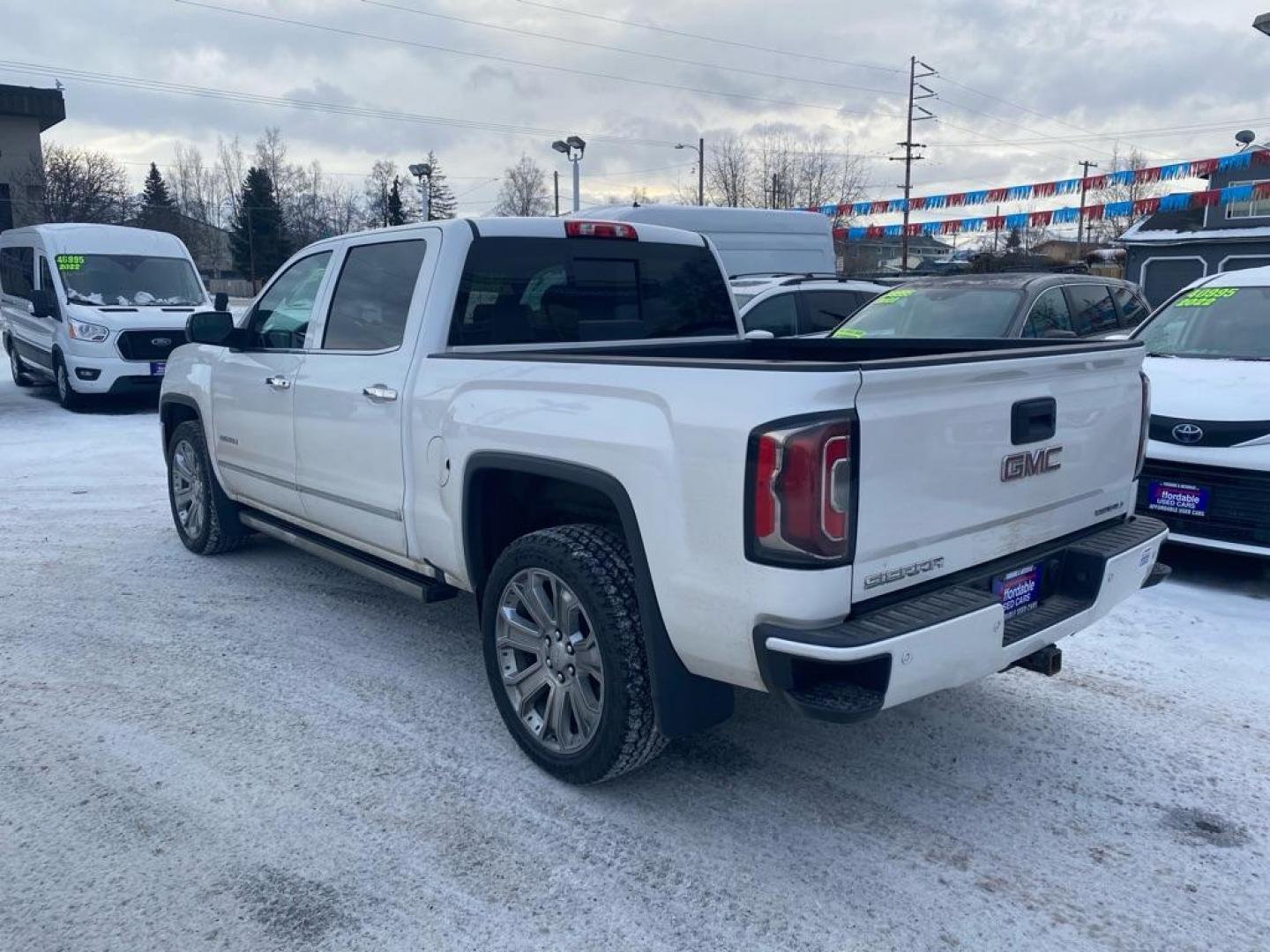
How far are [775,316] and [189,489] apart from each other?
662 cm

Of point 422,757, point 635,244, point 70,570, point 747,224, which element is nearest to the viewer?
point 422,757

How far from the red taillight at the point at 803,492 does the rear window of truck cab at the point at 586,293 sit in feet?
6.24

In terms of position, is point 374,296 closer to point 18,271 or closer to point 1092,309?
point 1092,309

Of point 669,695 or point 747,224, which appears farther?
point 747,224

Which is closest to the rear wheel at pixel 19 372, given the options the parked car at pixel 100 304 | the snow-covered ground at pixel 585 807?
the parked car at pixel 100 304

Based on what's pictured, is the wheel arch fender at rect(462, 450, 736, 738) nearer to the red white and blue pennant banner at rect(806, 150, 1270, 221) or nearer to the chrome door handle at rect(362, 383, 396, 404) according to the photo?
the chrome door handle at rect(362, 383, 396, 404)

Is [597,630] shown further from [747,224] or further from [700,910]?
[747,224]

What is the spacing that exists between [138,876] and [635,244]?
3234mm

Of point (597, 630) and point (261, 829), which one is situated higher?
point (597, 630)

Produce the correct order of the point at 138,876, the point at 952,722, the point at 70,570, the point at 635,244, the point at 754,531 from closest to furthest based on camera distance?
the point at 754,531 < the point at 138,876 < the point at 952,722 < the point at 635,244 < the point at 70,570

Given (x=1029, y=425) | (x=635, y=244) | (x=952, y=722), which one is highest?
(x=635, y=244)

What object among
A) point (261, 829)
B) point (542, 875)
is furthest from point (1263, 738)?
point (261, 829)

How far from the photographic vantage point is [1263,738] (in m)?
3.87

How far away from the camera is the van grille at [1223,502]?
5.40 meters
